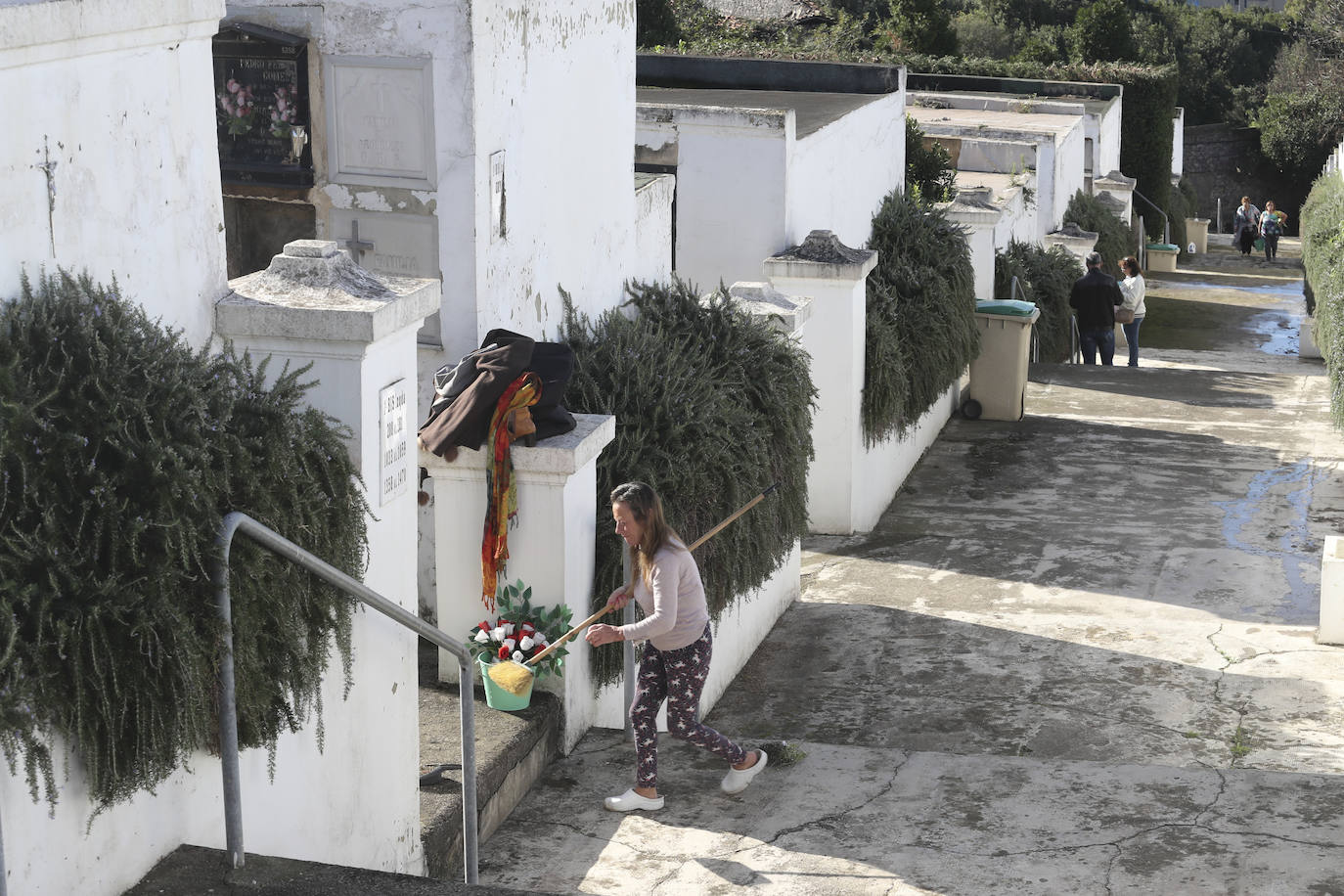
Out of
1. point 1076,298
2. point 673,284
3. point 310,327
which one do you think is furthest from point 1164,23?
point 310,327

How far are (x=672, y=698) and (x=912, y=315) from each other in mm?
6865

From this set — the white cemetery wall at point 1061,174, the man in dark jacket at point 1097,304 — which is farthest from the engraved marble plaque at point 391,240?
the white cemetery wall at point 1061,174

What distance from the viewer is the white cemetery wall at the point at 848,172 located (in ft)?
37.0

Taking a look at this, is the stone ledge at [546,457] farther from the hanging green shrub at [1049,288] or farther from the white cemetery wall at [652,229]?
the hanging green shrub at [1049,288]

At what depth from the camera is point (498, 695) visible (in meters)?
6.56

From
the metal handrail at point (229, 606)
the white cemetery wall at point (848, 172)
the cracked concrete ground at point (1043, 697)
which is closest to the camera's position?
the metal handrail at point (229, 606)

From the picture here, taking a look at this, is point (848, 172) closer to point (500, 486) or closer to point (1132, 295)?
point (500, 486)

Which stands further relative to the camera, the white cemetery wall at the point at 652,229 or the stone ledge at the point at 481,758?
the white cemetery wall at the point at 652,229

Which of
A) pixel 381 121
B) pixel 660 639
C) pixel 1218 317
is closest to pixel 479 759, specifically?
pixel 660 639

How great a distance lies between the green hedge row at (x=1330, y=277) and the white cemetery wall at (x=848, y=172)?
12.9 ft

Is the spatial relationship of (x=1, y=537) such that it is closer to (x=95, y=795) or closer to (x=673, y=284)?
(x=95, y=795)

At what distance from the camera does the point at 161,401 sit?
4.11 m

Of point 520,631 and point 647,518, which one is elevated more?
point 647,518

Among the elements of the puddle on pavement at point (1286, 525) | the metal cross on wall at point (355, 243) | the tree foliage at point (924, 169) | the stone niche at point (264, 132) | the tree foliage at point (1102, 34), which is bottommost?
the puddle on pavement at point (1286, 525)
